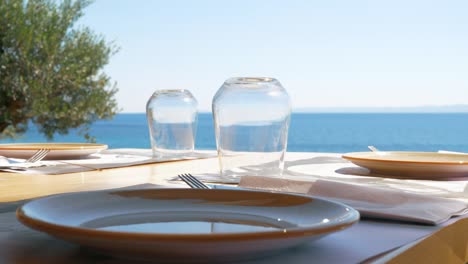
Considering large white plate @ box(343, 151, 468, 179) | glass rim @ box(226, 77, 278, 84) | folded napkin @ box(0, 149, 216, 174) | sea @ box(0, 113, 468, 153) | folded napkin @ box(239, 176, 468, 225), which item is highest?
glass rim @ box(226, 77, 278, 84)

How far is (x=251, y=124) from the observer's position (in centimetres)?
93

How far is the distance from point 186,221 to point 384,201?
0.24m

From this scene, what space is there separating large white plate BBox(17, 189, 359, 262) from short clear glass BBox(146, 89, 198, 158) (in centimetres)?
82

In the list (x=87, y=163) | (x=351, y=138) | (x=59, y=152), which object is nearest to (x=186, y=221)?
(x=87, y=163)

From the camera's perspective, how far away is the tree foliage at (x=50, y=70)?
852cm

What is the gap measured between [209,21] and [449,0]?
16535 millimetres

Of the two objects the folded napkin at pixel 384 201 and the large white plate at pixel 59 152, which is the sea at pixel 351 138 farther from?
the folded napkin at pixel 384 201

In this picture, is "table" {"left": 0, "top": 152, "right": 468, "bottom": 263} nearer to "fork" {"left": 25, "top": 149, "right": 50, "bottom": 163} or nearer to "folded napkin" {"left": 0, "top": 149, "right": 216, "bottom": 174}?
"folded napkin" {"left": 0, "top": 149, "right": 216, "bottom": 174}

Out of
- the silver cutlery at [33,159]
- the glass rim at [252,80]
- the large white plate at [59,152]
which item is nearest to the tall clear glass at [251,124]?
the glass rim at [252,80]

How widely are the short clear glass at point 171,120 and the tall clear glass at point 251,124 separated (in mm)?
461

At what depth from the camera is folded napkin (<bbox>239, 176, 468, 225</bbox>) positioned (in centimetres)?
59

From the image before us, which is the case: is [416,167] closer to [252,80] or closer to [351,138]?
[252,80]

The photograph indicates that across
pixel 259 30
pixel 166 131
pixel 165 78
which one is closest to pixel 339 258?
pixel 166 131

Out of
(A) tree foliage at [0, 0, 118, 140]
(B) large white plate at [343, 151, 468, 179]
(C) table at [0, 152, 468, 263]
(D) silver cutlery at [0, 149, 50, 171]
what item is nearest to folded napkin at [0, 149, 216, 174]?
(D) silver cutlery at [0, 149, 50, 171]
